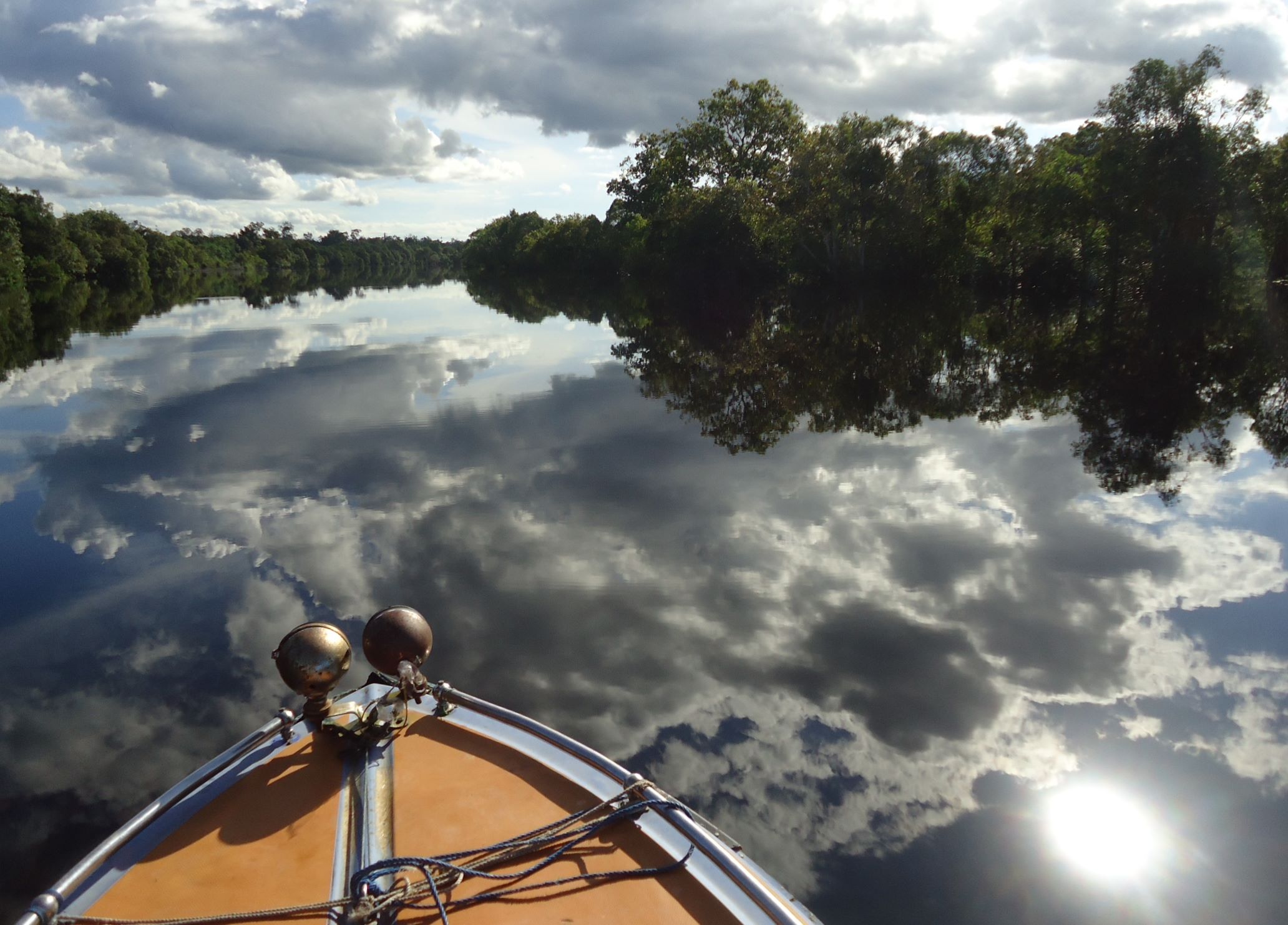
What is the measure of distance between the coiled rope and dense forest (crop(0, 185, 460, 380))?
23306 mm

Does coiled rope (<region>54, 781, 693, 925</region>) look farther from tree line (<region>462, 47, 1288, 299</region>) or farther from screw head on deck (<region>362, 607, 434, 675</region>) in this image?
tree line (<region>462, 47, 1288, 299</region>)

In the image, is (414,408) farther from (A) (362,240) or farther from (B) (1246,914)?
(A) (362,240)

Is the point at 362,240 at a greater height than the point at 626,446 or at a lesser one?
greater

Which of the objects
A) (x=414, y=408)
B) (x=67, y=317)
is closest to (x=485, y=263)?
(x=67, y=317)

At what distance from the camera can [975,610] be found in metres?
7.45

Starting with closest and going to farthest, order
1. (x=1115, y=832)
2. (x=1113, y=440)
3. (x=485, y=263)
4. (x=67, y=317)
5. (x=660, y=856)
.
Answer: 1. (x=660, y=856)
2. (x=1115, y=832)
3. (x=1113, y=440)
4. (x=67, y=317)
5. (x=485, y=263)

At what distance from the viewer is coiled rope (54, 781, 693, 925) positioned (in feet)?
10.1

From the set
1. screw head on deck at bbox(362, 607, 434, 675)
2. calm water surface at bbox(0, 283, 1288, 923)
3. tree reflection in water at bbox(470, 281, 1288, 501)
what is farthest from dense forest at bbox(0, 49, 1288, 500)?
screw head on deck at bbox(362, 607, 434, 675)

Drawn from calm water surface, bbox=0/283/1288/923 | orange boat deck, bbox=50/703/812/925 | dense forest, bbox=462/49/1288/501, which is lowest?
calm water surface, bbox=0/283/1288/923

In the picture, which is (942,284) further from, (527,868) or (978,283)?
(527,868)

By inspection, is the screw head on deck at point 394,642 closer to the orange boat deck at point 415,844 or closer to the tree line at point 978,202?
the orange boat deck at point 415,844

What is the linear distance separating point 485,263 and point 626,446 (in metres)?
99.8

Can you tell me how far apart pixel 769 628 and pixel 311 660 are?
3.90 metres

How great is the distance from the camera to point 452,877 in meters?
3.27
